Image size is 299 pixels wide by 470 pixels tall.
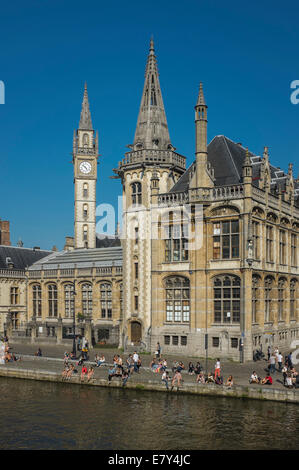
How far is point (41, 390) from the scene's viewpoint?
112ft

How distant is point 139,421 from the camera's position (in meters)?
25.8

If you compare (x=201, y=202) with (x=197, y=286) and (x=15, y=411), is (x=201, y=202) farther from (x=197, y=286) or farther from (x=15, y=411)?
(x=15, y=411)

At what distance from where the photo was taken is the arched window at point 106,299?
58969 mm

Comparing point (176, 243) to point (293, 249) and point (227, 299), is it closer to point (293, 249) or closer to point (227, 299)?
point (227, 299)

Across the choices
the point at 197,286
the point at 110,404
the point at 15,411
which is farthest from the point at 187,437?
the point at 197,286

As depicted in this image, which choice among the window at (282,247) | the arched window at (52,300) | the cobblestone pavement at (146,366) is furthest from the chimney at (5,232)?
the window at (282,247)

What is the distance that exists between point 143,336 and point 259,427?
77.1ft

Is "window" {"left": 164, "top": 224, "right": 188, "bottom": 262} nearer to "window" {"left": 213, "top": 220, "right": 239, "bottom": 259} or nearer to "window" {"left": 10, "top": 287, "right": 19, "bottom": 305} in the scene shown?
"window" {"left": 213, "top": 220, "right": 239, "bottom": 259}

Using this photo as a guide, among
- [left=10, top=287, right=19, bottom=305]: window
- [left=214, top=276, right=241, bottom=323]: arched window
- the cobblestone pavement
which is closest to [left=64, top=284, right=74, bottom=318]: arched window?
[left=10, top=287, right=19, bottom=305]: window

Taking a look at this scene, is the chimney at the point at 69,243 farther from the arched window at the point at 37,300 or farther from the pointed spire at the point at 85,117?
the pointed spire at the point at 85,117

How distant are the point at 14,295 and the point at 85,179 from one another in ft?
81.5

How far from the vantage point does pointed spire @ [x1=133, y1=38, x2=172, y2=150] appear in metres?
51.1

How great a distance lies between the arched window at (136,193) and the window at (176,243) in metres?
4.96

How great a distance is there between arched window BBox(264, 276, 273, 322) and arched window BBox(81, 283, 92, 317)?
74.1 feet
